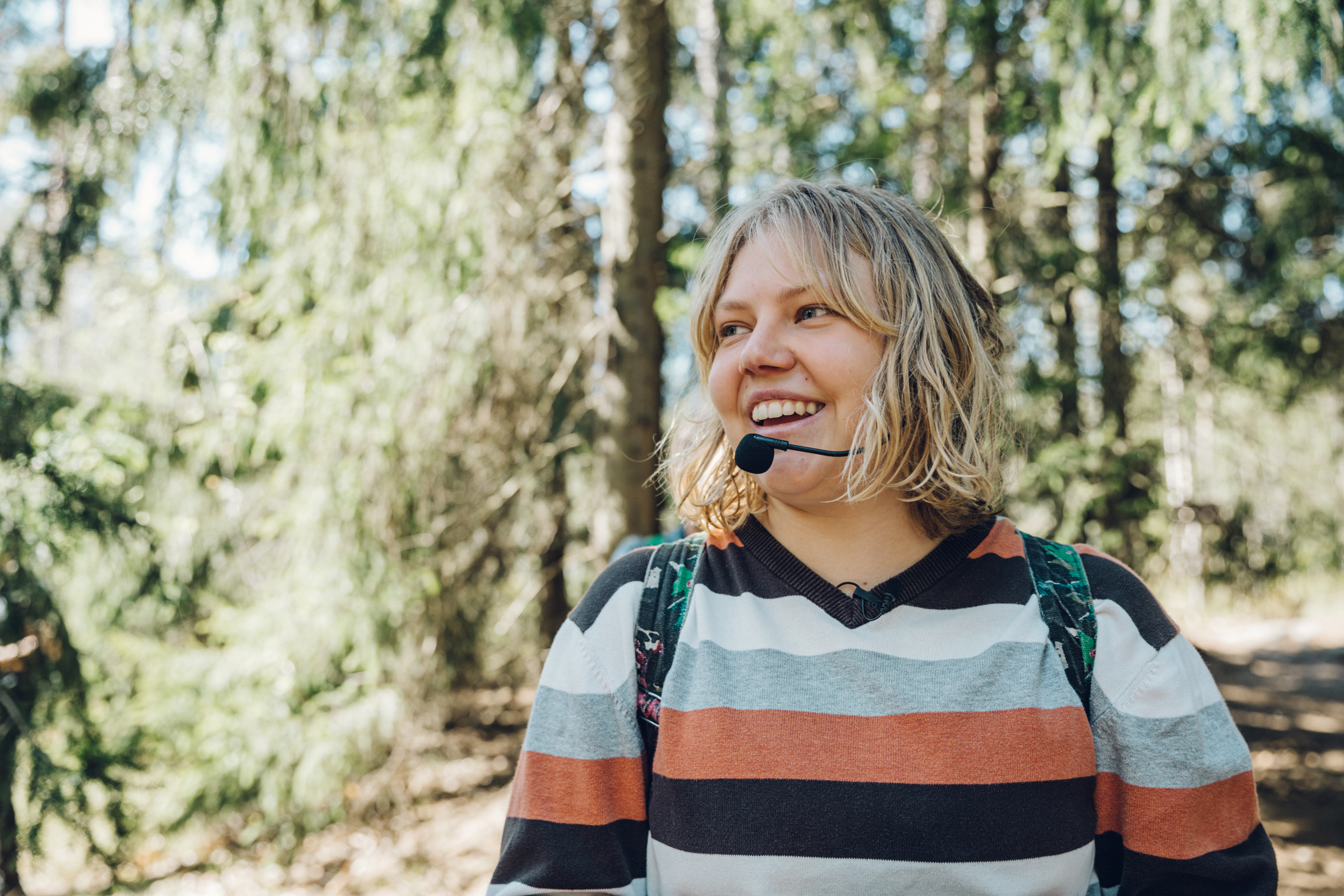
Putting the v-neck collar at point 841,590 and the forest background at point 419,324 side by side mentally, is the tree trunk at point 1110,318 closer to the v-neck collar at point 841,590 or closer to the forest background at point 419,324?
the forest background at point 419,324

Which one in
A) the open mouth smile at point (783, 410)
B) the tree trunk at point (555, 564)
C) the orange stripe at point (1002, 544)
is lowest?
the tree trunk at point (555, 564)

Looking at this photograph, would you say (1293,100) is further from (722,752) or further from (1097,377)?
(722,752)

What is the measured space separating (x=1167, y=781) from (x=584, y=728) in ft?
2.56

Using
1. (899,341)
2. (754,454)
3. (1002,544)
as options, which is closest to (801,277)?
(899,341)

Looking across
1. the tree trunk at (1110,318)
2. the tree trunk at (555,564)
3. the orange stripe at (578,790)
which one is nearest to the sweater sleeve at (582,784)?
the orange stripe at (578,790)

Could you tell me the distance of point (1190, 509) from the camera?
200 inches

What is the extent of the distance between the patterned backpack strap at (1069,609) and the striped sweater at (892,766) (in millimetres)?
14

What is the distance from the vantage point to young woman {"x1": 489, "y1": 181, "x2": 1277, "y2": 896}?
107 centimetres

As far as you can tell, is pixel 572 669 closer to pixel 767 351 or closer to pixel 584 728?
pixel 584 728

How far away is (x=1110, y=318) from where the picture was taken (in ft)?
15.5

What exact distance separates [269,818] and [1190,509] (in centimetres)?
565

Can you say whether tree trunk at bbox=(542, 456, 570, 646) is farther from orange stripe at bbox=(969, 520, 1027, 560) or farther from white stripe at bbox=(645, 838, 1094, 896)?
white stripe at bbox=(645, 838, 1094, 896)

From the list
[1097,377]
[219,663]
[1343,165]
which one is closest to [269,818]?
[219,663]

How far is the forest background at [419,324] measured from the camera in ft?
11.5
